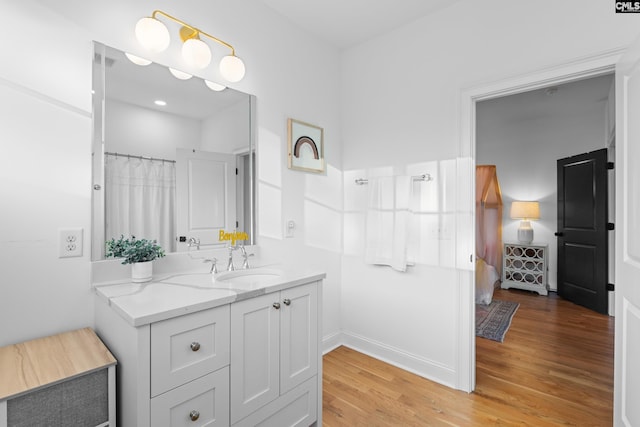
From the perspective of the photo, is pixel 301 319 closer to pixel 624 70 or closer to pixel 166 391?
pixel 166 391

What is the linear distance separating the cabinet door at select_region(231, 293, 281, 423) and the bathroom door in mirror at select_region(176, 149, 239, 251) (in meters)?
0.68

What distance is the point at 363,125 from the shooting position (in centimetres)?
270

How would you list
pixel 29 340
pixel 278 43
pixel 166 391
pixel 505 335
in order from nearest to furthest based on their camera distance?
pixel 166 391, pixel 29 340, pixel 278 43, pixel 505 335

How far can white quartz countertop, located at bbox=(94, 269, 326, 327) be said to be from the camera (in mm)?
1062

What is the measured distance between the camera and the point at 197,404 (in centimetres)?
115

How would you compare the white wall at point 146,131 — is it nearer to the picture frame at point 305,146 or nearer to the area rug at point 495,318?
the picture frame at point 305,146

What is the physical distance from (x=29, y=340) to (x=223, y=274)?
821 mm

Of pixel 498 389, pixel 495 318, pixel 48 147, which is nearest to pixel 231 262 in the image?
pixel 48 147

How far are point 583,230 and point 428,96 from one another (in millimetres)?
3241

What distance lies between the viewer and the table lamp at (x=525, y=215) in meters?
4.66

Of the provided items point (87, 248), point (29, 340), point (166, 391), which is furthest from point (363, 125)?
point (29, 340)

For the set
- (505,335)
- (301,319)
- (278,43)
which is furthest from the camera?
(505,335)

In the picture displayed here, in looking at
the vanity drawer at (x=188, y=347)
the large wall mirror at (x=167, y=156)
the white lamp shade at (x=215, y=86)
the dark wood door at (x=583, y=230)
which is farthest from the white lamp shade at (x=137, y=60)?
the dark wood door at (x=583, y=230)

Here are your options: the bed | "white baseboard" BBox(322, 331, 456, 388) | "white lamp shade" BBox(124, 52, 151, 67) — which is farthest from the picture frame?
the bed
